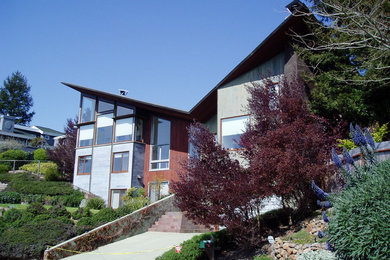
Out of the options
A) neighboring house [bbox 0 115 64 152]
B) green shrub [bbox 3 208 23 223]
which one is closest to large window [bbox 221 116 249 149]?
green shrub [bbox 3 208 23 223]

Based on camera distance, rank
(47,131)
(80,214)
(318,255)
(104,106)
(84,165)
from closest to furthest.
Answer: (318,255) < (80,214) < (104,106) < (84,165) < (47,131)

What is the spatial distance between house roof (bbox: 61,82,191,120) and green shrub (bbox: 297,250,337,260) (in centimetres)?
1200

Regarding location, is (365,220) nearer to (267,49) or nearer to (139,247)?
(139,247)

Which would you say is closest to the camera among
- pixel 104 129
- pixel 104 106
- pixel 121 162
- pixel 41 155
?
pixel 121 162

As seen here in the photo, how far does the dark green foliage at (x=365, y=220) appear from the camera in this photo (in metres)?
5.64

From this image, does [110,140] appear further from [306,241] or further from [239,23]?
[306,241]

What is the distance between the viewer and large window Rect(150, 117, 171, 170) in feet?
72.1

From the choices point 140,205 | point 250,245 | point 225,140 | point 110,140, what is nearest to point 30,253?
point 140,205

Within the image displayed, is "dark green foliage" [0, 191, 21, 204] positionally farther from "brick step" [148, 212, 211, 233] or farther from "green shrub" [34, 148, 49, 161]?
"green shrub" [34, 148, 49, 161]

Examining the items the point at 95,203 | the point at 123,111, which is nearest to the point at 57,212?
the point at 95,203

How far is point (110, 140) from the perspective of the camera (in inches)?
945

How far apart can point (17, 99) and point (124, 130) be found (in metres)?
44.6

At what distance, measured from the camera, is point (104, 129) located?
80.5 feet

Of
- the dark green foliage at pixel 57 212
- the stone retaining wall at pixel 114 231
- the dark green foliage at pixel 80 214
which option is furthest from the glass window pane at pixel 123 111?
the dark green foliage at pixel 57 212
